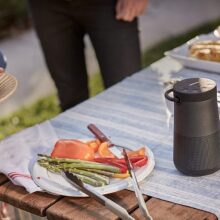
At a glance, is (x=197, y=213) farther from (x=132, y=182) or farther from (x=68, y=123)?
(x=68, y=123)

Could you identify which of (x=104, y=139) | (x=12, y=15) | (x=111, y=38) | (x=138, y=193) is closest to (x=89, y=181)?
(x=138, y=193)

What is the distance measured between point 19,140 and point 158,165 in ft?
1.35

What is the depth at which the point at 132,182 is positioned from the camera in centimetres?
151

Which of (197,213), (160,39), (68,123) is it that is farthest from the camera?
(160,39)

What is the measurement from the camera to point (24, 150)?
1780mm

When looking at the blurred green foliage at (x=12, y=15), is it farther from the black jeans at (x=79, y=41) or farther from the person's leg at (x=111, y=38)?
the person's leg at (x=111, y=38)

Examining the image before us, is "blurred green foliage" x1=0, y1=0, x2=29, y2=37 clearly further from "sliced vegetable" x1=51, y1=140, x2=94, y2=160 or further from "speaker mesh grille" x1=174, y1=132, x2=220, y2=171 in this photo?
"speaker mesh grille" x1=174, y1=132, x2=220, y2=171

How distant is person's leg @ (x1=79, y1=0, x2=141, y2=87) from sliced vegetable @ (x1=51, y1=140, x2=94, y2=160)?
108 centimetres

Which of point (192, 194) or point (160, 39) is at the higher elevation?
point (192, 194)

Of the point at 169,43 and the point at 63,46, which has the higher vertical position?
the point at 63,46

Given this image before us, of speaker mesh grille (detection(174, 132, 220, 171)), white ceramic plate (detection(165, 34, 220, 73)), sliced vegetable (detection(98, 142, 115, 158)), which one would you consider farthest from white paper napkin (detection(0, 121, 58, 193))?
white ceramic plate (detection(165, 34, 220, 73))

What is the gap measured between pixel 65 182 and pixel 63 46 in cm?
134

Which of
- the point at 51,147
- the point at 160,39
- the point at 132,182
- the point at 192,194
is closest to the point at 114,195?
the point at 132,182

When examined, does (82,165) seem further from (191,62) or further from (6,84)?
(191,62)
